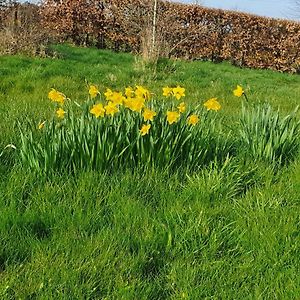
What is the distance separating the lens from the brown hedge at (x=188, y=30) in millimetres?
17219

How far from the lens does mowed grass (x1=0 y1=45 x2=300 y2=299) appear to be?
2.06m

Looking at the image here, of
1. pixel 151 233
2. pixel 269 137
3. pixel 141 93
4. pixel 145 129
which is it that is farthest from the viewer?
pixel 269 137

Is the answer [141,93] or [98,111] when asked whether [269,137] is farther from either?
[98,111]

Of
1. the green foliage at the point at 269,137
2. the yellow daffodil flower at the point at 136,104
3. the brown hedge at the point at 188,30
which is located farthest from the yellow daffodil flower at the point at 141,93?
the brown hedge at the point at 188,30

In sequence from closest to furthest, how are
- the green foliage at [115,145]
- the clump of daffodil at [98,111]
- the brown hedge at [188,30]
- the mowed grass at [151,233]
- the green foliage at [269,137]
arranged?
the mowed grass at [151,233], the green foliage at [115,145], the clump of daffodil at [98,111], the green foliage at [269,137], the brown hedge at [188,30]

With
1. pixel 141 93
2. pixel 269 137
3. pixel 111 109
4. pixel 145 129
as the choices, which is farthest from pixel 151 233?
pixel 269 137

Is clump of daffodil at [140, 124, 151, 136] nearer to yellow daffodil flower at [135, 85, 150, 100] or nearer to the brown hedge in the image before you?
yellow daffodil flower at [135, 85, 150, 100]

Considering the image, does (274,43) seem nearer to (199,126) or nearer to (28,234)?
(199,126)

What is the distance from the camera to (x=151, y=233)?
8.07 feet

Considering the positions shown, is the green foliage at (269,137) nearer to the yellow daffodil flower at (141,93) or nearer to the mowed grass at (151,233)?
the mowed grass at (151,233)

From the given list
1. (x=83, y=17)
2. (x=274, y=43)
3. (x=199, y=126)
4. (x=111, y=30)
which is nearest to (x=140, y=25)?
(x=111, y=30)

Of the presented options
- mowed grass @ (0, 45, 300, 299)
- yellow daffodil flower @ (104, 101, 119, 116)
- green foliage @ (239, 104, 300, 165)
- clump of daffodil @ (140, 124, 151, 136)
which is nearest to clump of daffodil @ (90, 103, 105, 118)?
Result: yellow daffodil flower @ (104, 101, 119, 116)

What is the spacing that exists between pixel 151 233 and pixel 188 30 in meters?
16.6

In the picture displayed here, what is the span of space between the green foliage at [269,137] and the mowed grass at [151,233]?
6.0 inches
